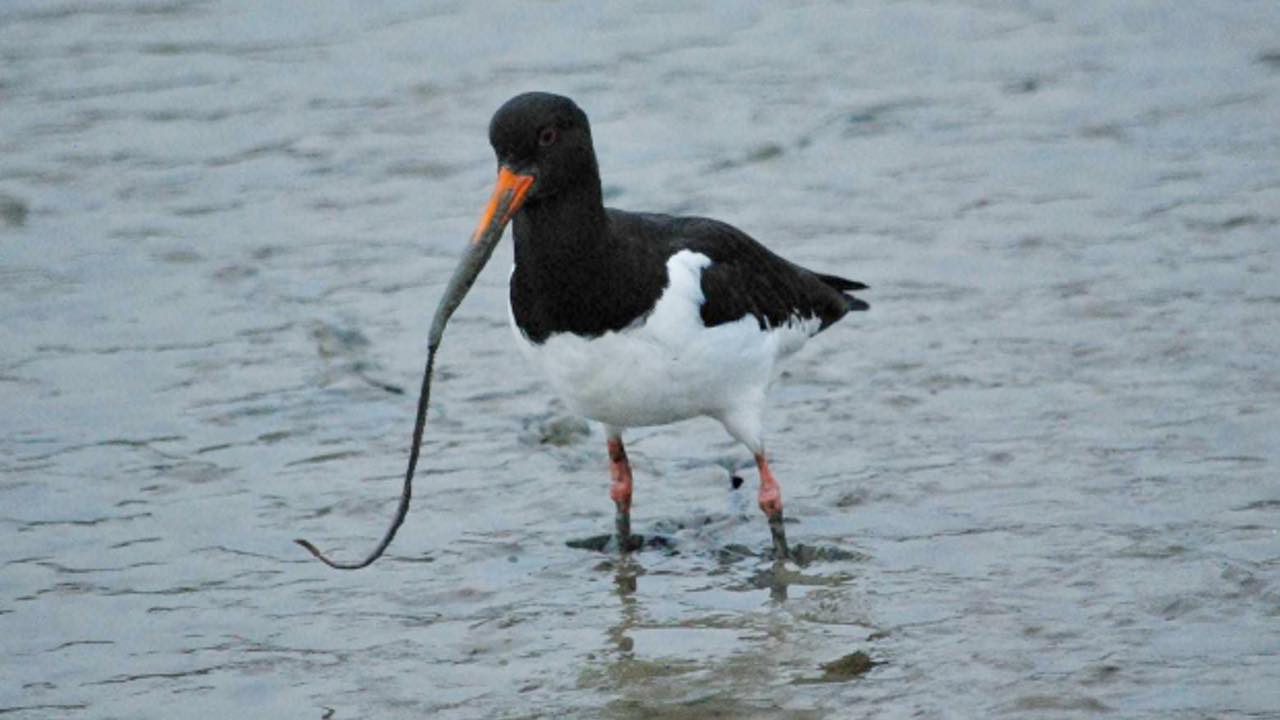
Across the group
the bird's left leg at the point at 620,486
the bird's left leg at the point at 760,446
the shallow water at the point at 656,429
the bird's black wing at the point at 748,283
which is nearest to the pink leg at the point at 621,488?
the bird's left leg at the point at 620,486

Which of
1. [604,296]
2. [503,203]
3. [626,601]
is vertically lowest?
[626,601]

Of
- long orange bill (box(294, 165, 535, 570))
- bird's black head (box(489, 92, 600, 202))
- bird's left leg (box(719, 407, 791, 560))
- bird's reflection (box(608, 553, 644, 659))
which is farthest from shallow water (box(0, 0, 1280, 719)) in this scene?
bird's black head (box(489, 92, 600, 202))

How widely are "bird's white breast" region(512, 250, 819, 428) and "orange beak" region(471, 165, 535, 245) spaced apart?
0.51 m

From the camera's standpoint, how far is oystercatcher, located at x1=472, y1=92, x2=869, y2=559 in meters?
7.39

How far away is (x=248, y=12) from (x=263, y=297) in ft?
16.5

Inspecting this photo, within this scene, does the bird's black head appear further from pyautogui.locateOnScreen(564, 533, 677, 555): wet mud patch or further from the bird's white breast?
pyautogui.locateOnScreen(564, 533, 677, 555): wet mud patch

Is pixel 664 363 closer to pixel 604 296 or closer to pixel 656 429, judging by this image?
pixel 604 296

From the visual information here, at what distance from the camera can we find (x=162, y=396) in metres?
9.66

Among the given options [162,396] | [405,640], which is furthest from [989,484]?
[162,396]

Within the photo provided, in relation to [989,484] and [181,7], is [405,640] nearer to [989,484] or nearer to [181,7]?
[989,484]

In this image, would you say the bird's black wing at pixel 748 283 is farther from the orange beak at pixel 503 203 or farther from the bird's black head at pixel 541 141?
the orange beak at pixel 503 203

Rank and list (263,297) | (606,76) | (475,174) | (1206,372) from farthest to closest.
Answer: (606,76) < (475,174) < (263,297) < (1206,372)

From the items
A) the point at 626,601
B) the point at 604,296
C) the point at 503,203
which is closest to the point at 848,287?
the point at 604,296

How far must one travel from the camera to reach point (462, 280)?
268 inches
